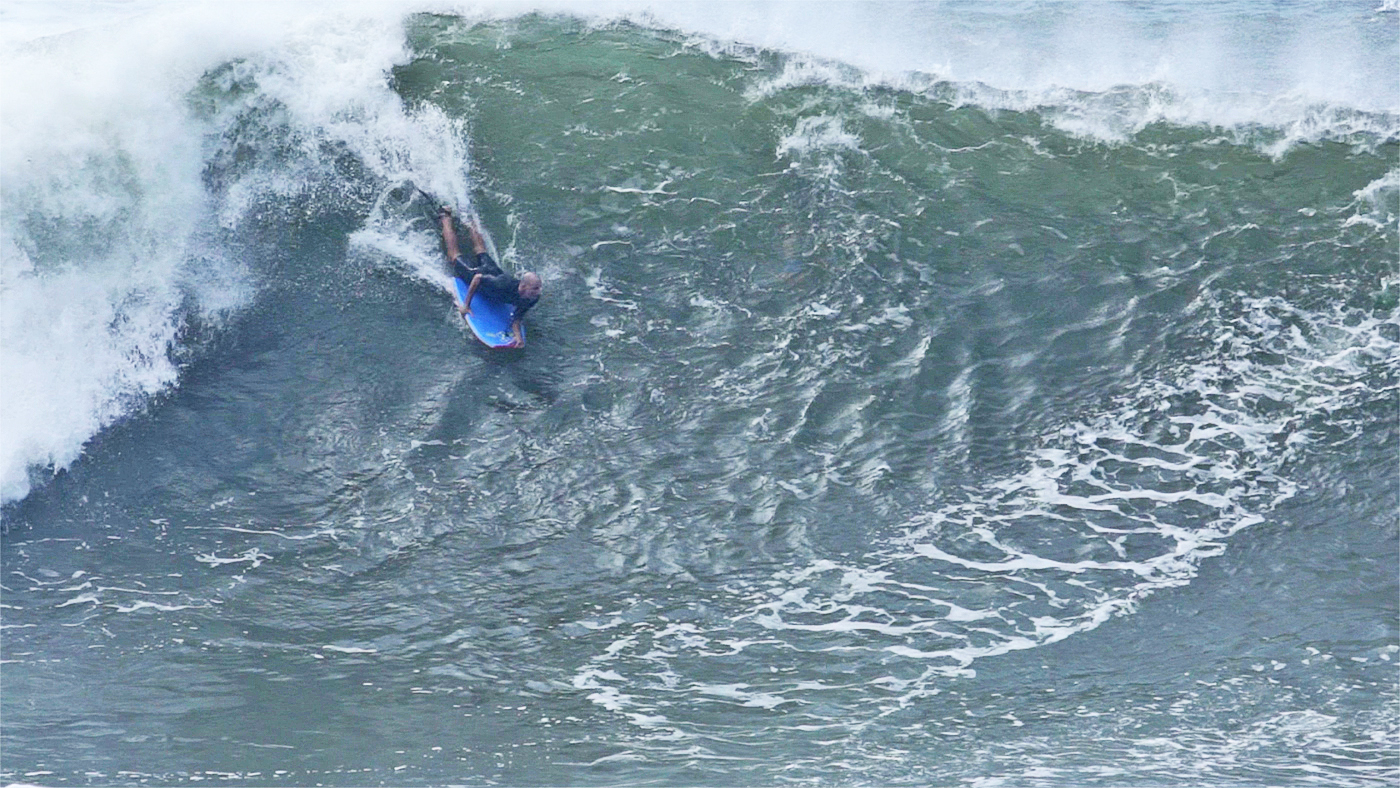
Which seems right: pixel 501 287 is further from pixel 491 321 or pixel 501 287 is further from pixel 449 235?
pixel 449 235

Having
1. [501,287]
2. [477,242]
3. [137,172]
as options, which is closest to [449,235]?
[477,242]

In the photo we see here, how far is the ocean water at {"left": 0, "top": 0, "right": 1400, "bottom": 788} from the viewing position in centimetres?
933

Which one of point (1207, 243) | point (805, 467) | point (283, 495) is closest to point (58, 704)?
point (283, 495)

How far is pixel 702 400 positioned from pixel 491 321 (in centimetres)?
222

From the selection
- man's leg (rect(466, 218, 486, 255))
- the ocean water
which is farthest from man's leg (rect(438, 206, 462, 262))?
the ocean water

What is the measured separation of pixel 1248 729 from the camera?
29.9ft

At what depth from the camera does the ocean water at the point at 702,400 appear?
9.33 m

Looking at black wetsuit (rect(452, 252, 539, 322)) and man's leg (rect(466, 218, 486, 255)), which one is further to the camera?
man's leg (rect(466, 218, 486, 255))

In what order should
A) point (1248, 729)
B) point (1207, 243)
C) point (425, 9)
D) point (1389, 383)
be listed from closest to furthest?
point (1248, 729) → point (1389, 383) → point (1207, 243) → point (425, 9)

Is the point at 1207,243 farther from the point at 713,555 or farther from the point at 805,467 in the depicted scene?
the point at 713,555

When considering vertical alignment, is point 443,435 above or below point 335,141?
below

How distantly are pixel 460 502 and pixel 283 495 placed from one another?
1584 mm

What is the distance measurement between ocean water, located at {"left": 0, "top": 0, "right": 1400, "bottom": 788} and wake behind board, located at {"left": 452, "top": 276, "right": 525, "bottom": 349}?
238 millimetres

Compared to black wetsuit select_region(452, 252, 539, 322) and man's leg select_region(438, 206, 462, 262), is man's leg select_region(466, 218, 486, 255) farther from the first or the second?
black wetsuit select_region(452, 252, 539, 322)
